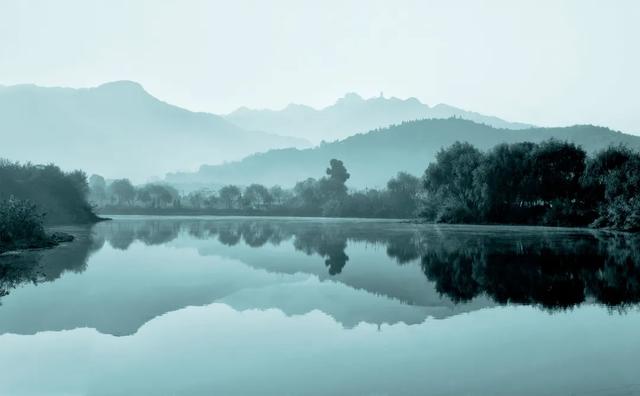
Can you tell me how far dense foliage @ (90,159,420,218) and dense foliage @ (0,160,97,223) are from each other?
4781cm

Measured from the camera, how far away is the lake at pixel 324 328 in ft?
31.9

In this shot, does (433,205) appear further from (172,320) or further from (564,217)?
(172,320)

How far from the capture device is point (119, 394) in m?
9.15

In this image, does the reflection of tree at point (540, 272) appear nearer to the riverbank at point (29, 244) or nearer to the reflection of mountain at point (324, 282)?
the reflection of mountain at point (324, 282)

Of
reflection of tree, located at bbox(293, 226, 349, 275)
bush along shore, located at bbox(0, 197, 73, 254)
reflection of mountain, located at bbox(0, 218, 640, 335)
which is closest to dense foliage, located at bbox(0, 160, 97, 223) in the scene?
bush along shore, located at bbox(0, 197, 73, 254)

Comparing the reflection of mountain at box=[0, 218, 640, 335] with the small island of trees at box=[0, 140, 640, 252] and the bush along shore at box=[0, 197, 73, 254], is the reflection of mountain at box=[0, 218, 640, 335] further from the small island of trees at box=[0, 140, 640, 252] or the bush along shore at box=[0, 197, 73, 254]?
the small island of trees at box=[0, 140, 640, 252]

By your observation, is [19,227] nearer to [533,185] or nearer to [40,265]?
[40,265]

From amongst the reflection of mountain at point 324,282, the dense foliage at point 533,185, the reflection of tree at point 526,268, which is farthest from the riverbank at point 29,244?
the dense foliage at point 533,185

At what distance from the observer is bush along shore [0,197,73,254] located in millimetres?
34938

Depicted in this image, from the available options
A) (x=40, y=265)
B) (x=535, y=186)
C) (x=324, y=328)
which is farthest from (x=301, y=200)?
(x=324, y=328)

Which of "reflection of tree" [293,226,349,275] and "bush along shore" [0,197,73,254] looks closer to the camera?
"reflection of tree" [293,226,349,275]

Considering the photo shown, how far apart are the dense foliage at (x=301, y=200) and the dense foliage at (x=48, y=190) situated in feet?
157

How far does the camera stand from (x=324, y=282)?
22.3 m

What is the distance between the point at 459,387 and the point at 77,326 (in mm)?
9164
